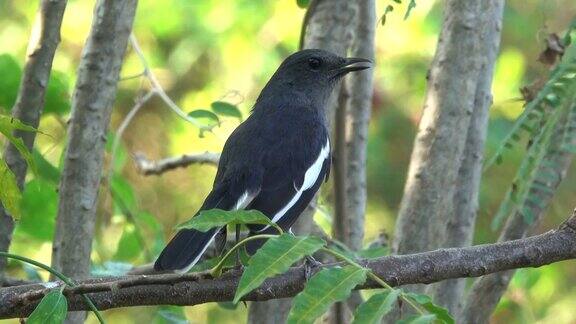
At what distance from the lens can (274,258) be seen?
2.08 metres

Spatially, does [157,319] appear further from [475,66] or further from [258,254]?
[258,254]

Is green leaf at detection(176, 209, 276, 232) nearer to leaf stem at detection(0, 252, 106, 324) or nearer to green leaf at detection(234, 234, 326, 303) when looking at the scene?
green leaf at detection(234, 234, 326, 303)

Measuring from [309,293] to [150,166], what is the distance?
3.28 metres

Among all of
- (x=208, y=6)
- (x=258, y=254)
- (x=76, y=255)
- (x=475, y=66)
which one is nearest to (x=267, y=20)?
(x=208, y=6)

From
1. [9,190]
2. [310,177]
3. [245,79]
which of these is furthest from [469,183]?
[245,79]

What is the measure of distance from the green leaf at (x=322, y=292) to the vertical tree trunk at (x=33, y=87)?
1648 millimetres

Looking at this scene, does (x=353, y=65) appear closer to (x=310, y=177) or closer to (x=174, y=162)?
(x=310, y=177)

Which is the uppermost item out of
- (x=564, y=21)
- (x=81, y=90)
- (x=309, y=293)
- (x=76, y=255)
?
(x=564, y=21)

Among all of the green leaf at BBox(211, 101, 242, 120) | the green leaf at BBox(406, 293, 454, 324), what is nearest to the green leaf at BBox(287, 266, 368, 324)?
the green leaf at BBox(406, 293, 454, 324)

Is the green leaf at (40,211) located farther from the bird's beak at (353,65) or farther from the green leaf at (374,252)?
the bird's beak at (353,65)

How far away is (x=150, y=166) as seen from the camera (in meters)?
5.29

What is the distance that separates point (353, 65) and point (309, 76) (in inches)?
13.7

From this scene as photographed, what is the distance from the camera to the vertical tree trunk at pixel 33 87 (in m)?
3.53

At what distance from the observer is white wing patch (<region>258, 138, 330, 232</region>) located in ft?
12.8
